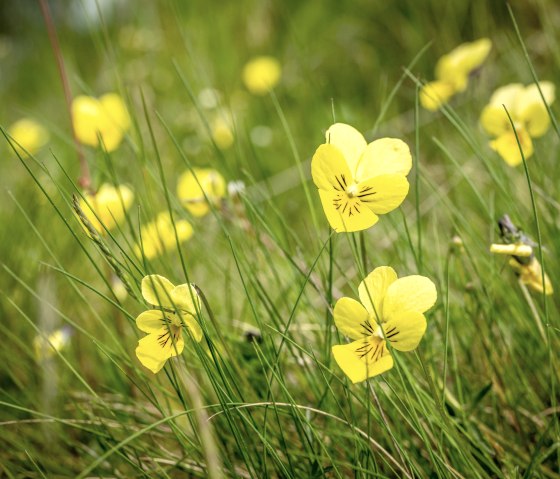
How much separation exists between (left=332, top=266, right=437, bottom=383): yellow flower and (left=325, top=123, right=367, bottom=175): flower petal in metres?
0.19

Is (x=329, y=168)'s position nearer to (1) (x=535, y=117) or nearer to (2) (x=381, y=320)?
(2) (x=381, y=320)

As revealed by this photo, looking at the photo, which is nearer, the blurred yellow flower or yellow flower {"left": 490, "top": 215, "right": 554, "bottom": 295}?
yellow flower {"left": 490, "top": 215, "right": 554, "bottom": 295}

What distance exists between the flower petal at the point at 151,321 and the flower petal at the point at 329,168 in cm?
30

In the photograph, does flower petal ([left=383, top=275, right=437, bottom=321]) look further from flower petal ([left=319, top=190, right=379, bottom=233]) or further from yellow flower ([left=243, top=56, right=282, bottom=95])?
yellow flower ([left=243, top=56, right=282, bottom=95])

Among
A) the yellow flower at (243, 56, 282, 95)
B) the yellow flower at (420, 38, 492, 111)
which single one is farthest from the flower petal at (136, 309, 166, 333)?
the yellow flower at (243, 56, 282, 95)

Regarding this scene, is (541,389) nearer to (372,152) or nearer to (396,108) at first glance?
(372,152)

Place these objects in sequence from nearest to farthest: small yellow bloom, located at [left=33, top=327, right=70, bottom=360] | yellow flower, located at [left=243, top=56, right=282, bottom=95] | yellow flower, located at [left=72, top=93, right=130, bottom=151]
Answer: small yellow bloom, located at [left=33, top=327, right=70, bottom=360] < yellow flower, located at [left=72, top=93, right=130, bottom=151] < yellow flower, located at [left=243, top=56, right=282, bottom=95]

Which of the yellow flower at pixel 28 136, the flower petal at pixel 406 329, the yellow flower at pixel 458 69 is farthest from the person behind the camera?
the yellow flower at pixel 28 136

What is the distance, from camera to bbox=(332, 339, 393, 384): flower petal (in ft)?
2.56

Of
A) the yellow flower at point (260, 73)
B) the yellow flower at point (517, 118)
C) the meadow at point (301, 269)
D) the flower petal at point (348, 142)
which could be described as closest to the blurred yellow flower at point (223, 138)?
the meadow at point (301, 269)

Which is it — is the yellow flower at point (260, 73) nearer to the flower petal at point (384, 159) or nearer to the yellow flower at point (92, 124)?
the yellow flower at point (92, 124)

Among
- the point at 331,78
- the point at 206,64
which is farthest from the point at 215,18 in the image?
the point at 331,78

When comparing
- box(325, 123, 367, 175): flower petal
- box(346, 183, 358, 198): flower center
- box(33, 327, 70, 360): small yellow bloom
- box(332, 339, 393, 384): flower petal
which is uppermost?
box(325, 123, 367, 175): flower petal

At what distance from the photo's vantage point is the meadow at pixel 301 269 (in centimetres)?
85
